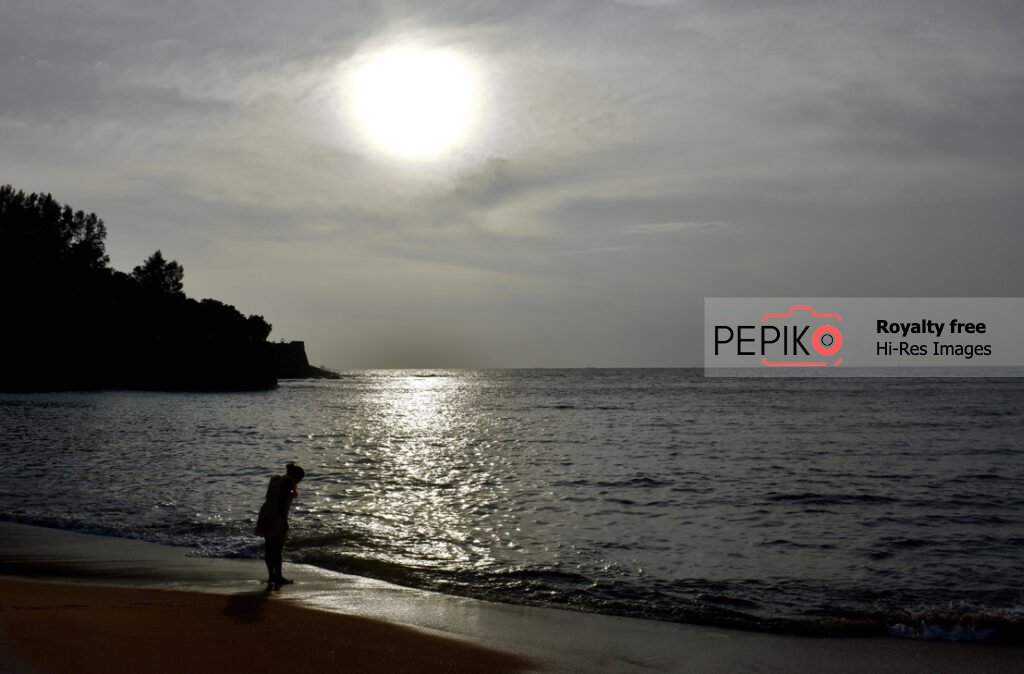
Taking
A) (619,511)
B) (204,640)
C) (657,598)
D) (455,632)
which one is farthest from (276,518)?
(619,511)

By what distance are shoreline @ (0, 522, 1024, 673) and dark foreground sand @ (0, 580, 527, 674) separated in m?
0.04

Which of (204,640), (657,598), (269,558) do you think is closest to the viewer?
(204,640)

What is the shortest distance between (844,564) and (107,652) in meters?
13.5

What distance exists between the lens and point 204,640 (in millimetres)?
9742

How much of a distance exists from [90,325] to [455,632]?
10987 cm

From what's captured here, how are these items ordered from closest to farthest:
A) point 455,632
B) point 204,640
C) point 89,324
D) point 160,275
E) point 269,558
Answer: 1. point 204,640
2. point 455,632
3. point 269,558
4. point 89,324
5. point 160,275

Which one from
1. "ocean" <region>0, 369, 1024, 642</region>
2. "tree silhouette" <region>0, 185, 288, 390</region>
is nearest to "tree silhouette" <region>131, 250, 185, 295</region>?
"tree silhouette" <region>0, 185, 288, 390</region>

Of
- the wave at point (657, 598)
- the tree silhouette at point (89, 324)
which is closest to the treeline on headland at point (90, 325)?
the tree silhouette at point (89, 324)

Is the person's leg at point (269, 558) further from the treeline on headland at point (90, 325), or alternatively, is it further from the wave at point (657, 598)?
the treeline on headland at point (90, 325)

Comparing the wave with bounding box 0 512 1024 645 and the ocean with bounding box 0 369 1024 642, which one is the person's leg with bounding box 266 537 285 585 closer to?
the wave with bounding box 0 512 1024 645

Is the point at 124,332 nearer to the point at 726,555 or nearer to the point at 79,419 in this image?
the point at 79,419

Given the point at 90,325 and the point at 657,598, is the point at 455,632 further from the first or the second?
the point at 90,325

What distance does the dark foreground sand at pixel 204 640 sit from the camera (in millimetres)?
8891

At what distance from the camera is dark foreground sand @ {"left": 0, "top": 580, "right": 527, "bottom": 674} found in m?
8.89
